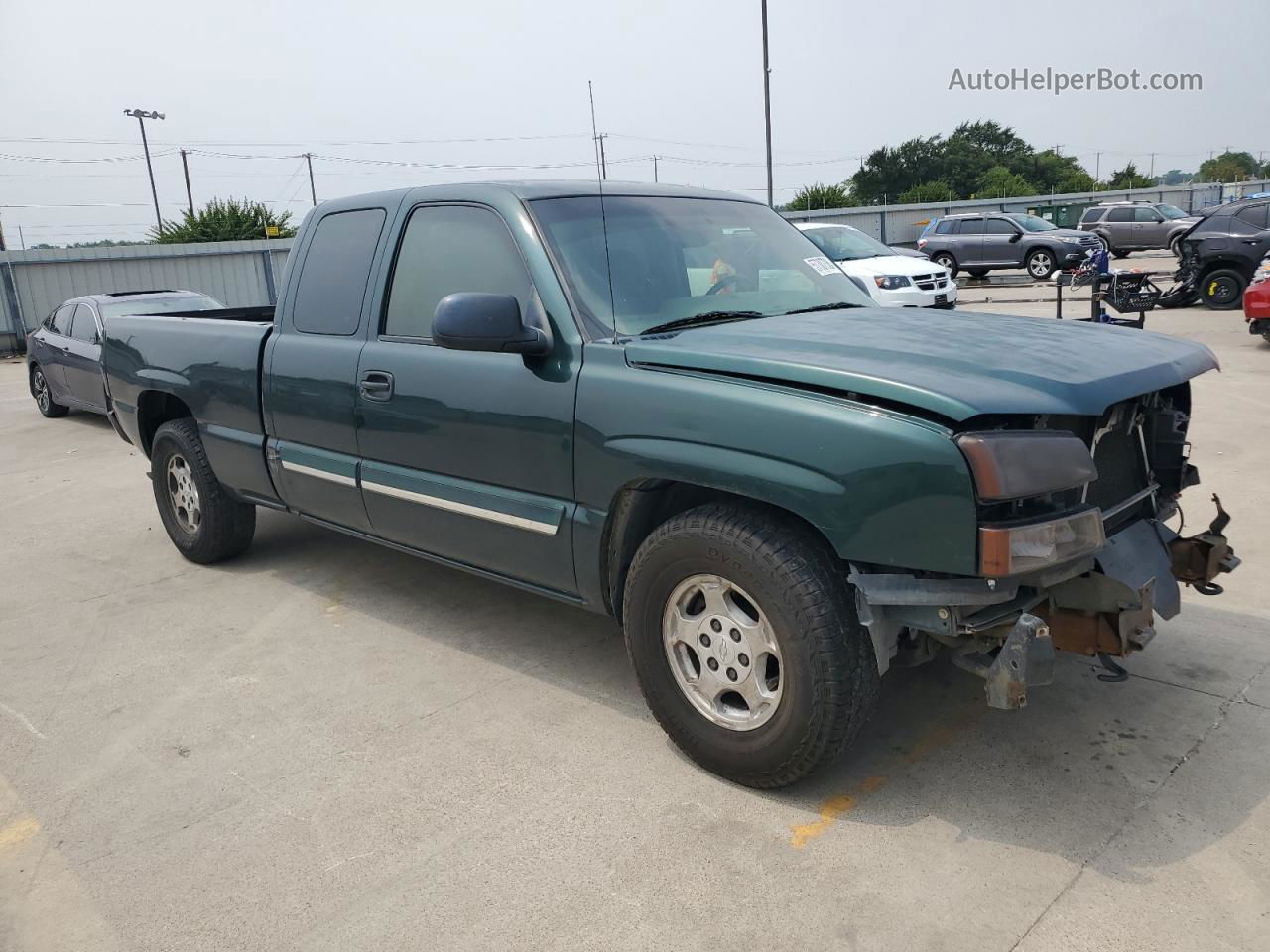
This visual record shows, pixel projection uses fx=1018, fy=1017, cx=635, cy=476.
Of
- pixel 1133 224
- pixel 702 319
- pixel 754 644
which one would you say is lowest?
pixel 754 644

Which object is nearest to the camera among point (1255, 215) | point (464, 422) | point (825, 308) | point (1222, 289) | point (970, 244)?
point (464, 422)

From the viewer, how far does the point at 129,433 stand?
20.5 ft

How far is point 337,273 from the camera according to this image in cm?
461

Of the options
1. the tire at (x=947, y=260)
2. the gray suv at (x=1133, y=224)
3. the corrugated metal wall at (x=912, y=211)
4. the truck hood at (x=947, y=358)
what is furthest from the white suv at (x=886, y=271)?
the corrugated metal wall at (x=912, y=211)

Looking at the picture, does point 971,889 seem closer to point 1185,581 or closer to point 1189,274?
point 1185,581

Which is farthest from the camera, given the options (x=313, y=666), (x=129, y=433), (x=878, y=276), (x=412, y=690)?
(x=878, y=276)

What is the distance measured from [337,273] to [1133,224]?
99.7 ft

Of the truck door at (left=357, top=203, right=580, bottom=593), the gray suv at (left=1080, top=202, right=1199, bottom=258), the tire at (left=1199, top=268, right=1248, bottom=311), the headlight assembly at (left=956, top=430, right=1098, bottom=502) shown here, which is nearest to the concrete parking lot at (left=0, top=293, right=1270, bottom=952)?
the truck door at (left=357, top=203, right=580, bottom=593)

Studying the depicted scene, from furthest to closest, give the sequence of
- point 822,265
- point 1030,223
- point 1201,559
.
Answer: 1. point 1030,223
2. point 822,265
3. point 1201,559

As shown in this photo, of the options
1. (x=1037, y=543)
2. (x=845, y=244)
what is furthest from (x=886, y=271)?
(x=1037, y=543)

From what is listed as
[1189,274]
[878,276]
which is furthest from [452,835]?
[1189,274]

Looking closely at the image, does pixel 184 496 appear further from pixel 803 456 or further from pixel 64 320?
pixel 64 320

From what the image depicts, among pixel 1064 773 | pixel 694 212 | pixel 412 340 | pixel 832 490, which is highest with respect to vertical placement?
pixel 694 212

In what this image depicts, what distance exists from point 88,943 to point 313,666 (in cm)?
179
